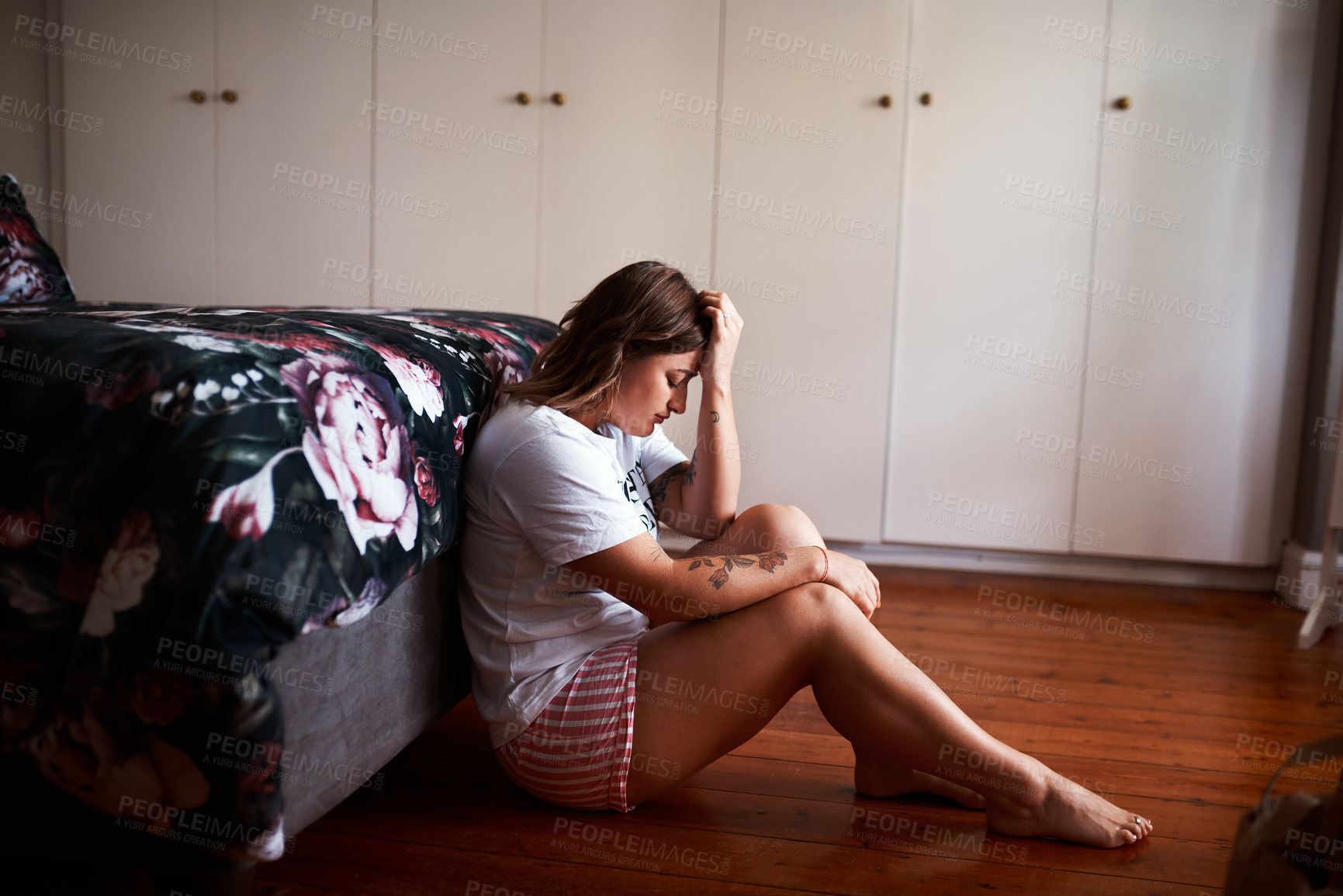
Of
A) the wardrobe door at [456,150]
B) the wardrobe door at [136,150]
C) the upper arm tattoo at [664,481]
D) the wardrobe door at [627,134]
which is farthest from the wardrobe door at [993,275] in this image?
the wardrobe door at [136,150]

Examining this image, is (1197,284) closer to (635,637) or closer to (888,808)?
Answer: (888,808)

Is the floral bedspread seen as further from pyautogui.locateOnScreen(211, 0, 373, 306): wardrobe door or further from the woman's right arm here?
pyautogui.locateOnScreen(211, 0, 373, 306): wardrobe door

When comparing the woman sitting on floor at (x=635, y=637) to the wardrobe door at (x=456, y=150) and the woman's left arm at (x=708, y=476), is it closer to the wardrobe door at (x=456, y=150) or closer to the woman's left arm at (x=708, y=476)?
the woman's left arm at (x=708, y=476)

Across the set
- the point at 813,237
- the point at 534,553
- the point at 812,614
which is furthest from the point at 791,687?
the point at 813,237

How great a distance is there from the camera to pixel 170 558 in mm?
775

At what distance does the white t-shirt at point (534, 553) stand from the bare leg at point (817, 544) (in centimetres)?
27

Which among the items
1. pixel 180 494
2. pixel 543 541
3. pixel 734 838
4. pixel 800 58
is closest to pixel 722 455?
pixel 543 541

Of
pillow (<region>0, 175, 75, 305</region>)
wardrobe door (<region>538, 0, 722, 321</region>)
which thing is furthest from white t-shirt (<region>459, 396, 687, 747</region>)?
wardrobe door (<region>538, 0, 722, 321</region>)

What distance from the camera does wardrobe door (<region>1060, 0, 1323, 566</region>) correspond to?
8.55ft

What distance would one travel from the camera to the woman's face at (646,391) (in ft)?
4.20

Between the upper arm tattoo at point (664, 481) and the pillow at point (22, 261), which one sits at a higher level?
the pillow at point (22, 261)

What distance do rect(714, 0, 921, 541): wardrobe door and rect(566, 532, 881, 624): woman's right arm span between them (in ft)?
5.29

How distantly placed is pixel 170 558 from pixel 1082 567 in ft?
8.83

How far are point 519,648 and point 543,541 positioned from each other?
0.18 metres
